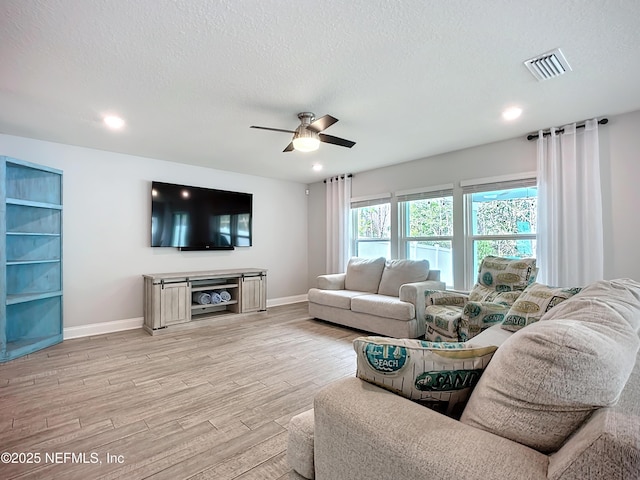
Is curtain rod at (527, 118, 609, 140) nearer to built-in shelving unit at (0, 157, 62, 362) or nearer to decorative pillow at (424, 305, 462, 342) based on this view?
decorative pillow at (424, 305, 462, 342)

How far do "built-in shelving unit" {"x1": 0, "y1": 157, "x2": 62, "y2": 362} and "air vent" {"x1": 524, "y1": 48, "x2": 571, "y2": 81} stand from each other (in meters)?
4.86

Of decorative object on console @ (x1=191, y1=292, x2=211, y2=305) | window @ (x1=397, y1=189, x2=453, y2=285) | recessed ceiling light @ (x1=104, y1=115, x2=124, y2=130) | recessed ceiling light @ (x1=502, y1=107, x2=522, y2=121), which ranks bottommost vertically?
decorative object on console @ (x1=191, y1=292, x2=211, y2=305)

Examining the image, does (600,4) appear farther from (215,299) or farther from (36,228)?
(36,228)

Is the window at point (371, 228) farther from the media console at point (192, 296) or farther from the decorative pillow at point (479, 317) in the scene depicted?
the decorative pillow at point (479, 317)

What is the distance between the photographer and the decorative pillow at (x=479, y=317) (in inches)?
106

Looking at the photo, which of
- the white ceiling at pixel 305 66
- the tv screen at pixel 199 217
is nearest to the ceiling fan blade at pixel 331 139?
the white ceiling at pixel 305 66

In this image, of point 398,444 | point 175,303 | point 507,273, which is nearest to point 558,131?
point 507,273

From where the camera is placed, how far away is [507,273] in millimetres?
2971

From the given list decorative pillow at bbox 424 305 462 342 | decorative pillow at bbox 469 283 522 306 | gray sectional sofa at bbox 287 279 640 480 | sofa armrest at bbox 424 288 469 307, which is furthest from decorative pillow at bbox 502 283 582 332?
gray sectional sofa at bbox 287 279 640 480

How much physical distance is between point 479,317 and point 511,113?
2012mm

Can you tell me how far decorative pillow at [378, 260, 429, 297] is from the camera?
4.26 metres

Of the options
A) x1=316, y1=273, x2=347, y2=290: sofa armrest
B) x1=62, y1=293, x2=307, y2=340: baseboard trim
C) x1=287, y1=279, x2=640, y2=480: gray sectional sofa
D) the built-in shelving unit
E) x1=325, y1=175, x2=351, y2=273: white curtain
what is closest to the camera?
x1=287, y1=279, x2=640, y2=480: gray sectional sofa

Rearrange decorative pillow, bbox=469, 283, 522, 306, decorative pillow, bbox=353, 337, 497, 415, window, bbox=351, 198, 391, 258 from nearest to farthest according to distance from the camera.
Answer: decorative pillow, bbox=353, 337, 497, 415
decorative pillow, bbox=469, 283, 522, 306
window, bbox=351, 198, 391, 258

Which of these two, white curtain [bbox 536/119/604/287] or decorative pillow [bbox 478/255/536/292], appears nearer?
decorative pillow [bbox 478/255/536/292]
